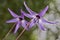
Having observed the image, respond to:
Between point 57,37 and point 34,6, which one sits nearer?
point 57,37

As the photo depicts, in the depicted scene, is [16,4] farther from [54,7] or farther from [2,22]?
[54,7]

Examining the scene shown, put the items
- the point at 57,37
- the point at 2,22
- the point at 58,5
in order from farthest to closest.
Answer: the point at 2,22 < the point at 58,5 < the point at 57,37

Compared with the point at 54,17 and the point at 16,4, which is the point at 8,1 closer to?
the point at 16,4

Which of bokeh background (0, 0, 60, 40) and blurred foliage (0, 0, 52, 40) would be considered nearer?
bokeh background (0, 0, 60, 40)

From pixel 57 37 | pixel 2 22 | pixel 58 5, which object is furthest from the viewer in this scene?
pixel 2 22

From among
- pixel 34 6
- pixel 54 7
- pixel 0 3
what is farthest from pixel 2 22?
pixel 54 7

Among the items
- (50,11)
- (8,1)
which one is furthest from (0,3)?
(50,11)

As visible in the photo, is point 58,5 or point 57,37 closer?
point 57,37

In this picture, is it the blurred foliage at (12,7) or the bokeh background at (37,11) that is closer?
the bokeh background at (37,11)

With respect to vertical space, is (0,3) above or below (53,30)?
above
